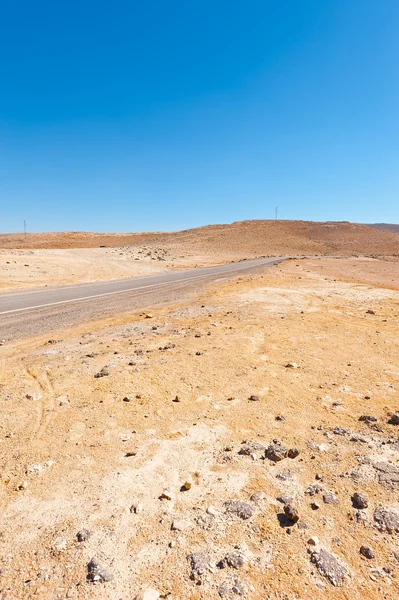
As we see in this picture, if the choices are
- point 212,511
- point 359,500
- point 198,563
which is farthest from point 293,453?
point 198,563

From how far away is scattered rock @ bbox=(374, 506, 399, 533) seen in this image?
2.34 metres

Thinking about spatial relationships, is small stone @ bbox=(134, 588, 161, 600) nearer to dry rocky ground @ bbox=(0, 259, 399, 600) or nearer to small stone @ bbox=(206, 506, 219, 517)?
dry rocky ground @ bbox=(0, 259, 399, 600)

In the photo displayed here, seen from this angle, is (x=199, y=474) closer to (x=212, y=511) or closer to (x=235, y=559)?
(x=212, y=511)

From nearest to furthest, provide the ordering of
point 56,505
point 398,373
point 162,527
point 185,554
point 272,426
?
point 185,554 → point 162,527 → point 56,505 → point 272,426 → point 398,373

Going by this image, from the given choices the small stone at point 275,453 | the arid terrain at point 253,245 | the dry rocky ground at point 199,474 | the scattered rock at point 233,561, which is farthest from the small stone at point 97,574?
the arid terrain at point 253,245

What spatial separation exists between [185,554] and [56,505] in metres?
1.08

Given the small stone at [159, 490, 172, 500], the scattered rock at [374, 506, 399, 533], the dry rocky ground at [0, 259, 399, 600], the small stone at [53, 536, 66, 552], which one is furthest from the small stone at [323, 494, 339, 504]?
the small stone at [53, 536, 66, 552]

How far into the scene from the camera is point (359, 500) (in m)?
2.54

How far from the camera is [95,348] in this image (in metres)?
6.50

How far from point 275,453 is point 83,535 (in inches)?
69.4

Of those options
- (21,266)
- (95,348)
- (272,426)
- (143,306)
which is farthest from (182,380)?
(21,266)

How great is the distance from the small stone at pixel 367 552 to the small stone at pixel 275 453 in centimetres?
100

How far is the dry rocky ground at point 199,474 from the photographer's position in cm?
200

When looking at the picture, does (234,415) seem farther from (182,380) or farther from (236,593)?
(236,593)
